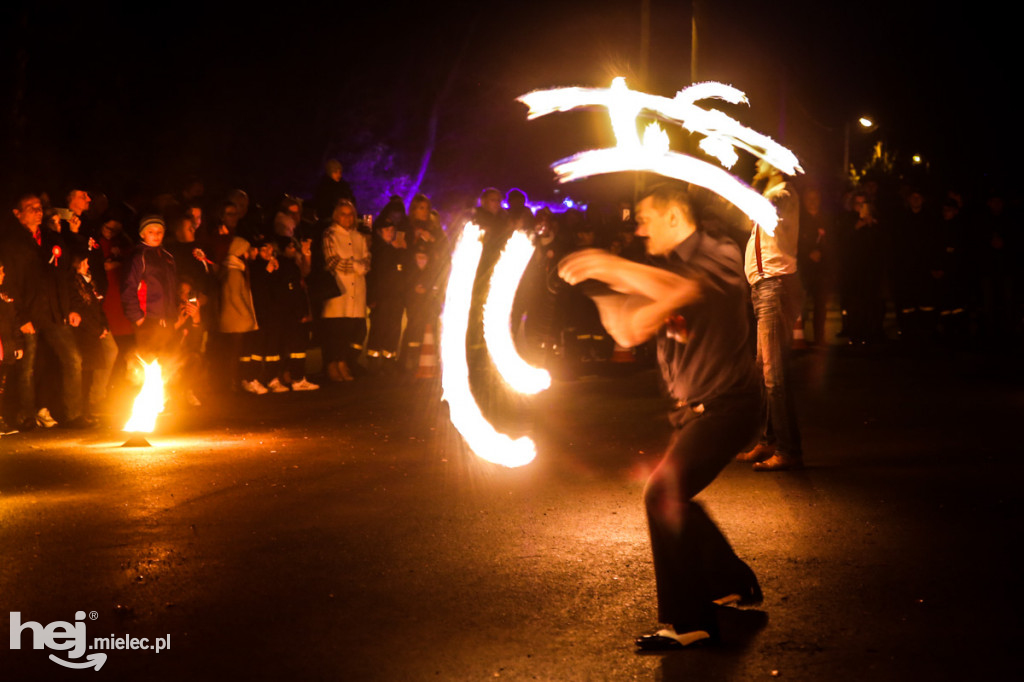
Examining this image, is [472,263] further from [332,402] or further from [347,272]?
[347,272]

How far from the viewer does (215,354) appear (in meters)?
14.0

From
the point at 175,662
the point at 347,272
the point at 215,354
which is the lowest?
the point at 175,662

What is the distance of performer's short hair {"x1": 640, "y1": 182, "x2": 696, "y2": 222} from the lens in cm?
575

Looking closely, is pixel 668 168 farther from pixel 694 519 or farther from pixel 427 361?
pixel 427 361

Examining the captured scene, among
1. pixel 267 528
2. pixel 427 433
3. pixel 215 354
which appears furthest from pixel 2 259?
pixel 267 528

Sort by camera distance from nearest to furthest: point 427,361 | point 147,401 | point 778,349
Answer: point 778,349 → point 147,401 → point 427,361

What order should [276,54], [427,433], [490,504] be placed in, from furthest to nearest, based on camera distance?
[276,54], [427,433], [490,504]

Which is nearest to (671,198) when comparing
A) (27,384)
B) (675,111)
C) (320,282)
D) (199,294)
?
(675,111)

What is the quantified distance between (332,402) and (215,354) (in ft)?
5.54

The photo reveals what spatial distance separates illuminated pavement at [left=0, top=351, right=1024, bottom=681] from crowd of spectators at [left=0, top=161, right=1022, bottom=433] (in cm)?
116

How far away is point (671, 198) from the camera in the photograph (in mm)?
5766

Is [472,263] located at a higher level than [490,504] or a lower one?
higher
